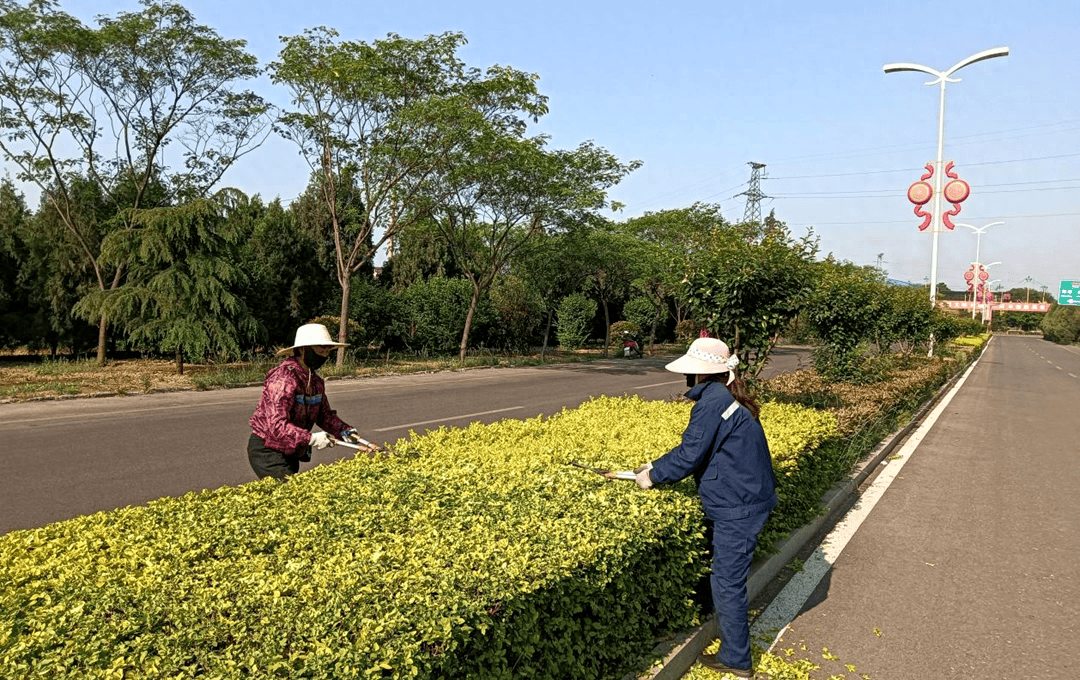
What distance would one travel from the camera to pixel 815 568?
5.14 metres

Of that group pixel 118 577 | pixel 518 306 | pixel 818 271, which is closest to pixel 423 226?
pixel 518 306

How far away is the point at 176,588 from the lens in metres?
2.25

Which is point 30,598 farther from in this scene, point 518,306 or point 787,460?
point 518,306

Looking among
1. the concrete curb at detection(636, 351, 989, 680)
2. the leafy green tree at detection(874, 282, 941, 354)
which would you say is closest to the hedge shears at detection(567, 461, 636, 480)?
the concrete curb at detection(636, 351, 989, 680)

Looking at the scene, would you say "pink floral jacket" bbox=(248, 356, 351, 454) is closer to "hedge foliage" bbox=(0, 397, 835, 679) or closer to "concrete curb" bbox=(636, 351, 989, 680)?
"hedge foliage" bbox=(0, 397, 835, 679)

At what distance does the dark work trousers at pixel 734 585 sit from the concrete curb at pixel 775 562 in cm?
19

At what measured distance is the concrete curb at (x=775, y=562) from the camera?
335 centimetres

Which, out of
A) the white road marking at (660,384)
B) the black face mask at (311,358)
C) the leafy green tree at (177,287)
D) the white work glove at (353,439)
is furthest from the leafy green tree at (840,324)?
the leafy green tree at (177,287)

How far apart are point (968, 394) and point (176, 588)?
69.3 feet

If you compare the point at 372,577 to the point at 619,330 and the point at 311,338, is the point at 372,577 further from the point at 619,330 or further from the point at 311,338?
the point at 619,330

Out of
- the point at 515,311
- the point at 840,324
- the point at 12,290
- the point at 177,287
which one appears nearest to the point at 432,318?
the point at 515,311

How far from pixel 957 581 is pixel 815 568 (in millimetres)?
1026

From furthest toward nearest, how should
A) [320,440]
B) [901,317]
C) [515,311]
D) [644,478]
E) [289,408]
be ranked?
[515,311], [901,317], [289,408], [320,440], [644,478]

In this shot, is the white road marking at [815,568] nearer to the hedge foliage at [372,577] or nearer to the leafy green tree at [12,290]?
the hedge foliage at [372,577]
